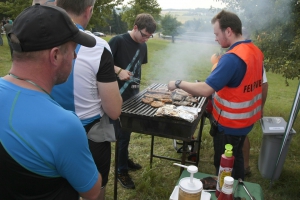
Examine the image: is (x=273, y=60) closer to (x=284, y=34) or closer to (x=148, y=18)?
(x=284, y=34)

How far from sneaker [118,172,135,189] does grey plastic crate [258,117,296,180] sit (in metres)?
1.96

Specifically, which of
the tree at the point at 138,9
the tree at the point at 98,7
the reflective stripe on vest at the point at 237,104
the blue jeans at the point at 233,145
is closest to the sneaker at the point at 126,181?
the blue jeans at the point at 233,145

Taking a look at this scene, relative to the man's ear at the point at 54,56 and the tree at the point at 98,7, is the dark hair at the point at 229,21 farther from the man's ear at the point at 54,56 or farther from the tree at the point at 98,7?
the tree at the point at 98,7

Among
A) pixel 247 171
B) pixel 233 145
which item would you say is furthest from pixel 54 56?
pixel 247 171

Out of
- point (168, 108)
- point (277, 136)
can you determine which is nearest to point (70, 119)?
point (168, 108)

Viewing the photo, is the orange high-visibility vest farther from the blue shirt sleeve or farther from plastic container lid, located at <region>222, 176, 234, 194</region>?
the blue shirt sleeve

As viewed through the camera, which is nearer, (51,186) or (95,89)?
(51,186)

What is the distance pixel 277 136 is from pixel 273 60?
1.93 metres

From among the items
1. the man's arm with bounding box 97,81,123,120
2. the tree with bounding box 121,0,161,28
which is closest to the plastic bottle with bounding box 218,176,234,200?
the man's arm with bounding box 97,81,123,120

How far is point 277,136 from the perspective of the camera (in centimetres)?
343

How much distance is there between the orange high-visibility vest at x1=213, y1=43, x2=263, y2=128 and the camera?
2.40 m

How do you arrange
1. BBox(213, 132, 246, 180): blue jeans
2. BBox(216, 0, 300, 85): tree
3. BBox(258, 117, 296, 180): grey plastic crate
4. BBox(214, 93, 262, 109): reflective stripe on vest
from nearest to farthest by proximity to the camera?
BBox(214, 93, 262, 109): reflective stripe on vest → BBox(213, 132, 246, 180): blue jeans → BBox(258, 117, 296, 180): grey plastic crate → BBox(216, 0, 300, 85): tree

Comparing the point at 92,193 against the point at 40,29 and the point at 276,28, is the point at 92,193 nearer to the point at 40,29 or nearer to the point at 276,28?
the point at 40,29

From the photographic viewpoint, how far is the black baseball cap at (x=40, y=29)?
0.96m
